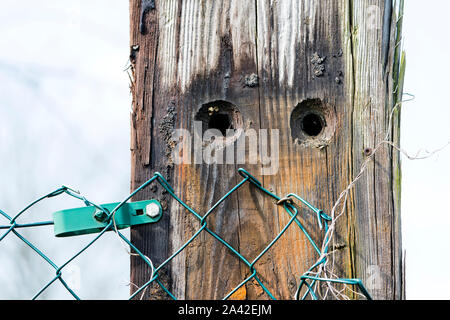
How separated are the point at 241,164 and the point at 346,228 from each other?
36cm

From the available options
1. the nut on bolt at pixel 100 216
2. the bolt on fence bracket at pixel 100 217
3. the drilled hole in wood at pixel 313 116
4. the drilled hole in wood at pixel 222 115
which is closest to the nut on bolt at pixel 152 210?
the bolt on fence bracket at pixel 100 217

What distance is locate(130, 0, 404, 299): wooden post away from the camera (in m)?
1.61

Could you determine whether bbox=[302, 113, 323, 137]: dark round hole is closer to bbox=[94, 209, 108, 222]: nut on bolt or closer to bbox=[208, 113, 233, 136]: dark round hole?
bbox=[208, 113, 233, 136]: dark round hole

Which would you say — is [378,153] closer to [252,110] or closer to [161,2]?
[252,110]

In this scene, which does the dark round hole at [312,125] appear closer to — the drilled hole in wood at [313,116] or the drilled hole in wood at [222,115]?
the drilled hole in wood at [313,116]

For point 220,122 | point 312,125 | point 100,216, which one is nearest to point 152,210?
point 100,216

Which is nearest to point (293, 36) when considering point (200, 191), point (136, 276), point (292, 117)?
point (292, 117)

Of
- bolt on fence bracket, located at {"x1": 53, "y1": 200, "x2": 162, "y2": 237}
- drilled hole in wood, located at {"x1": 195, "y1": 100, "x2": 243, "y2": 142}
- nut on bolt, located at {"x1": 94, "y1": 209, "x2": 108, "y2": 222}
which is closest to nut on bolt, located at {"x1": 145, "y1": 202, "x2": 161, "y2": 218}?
bolt on fence bracket, located at {"x1": 53, "y1": 200, "x2": 162, "y2": 237}

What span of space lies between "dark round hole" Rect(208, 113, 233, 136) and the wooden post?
2 cm

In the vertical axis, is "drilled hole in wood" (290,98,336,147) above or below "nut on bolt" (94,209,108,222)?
above

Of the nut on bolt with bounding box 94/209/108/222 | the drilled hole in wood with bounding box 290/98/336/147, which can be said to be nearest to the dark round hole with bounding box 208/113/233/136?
the drilled hole in wood with bounding box 290/98/336/147

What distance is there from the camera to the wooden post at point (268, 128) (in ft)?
5.29

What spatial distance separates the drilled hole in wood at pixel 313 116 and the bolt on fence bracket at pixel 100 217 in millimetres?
460

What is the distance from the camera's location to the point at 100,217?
162 centimetres
